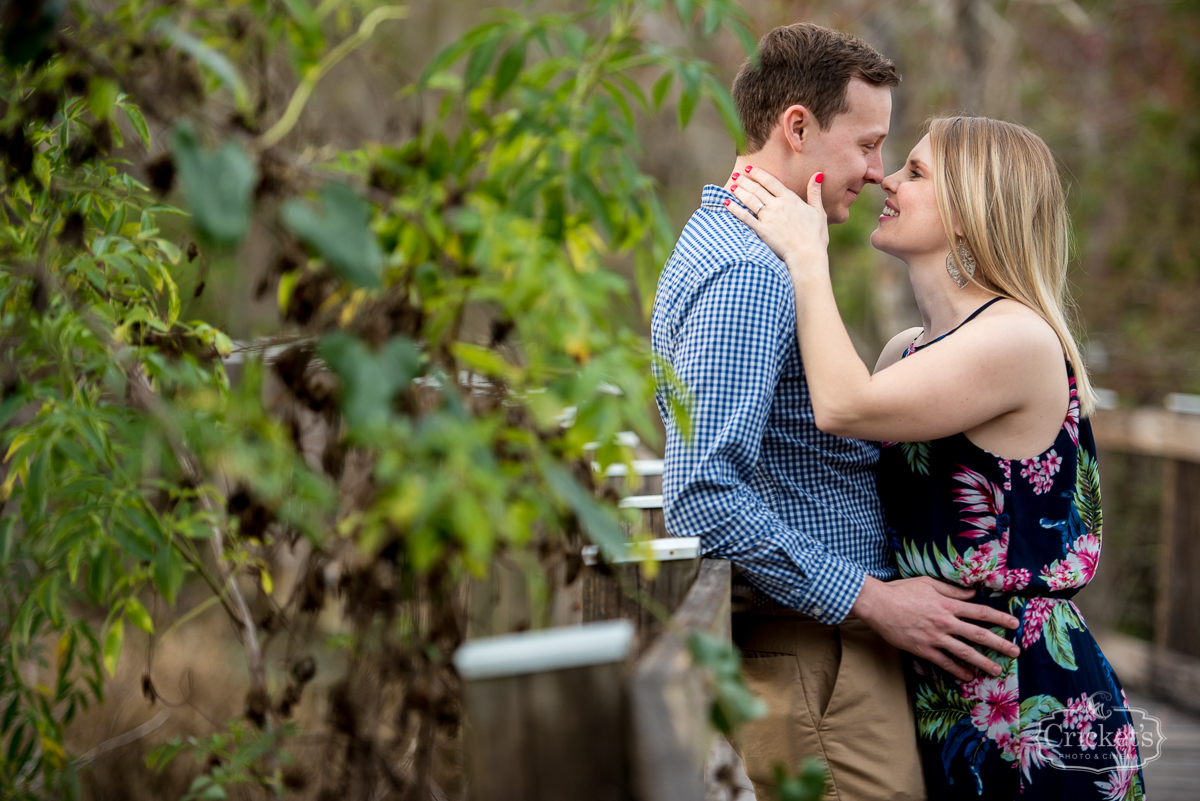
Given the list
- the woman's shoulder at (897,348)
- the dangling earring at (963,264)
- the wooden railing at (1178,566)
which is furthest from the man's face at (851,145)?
the wooden railing at (1178,566)

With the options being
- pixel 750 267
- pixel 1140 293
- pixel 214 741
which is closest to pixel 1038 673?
pixel 750 267

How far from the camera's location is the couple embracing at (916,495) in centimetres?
185

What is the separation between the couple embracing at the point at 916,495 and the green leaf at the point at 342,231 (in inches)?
38.7

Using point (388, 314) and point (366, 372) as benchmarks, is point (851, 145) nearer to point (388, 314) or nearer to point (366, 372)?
point (388, 314)

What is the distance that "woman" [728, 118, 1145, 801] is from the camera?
1.91 metres

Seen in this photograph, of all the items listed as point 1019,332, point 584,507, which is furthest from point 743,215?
point 584,507

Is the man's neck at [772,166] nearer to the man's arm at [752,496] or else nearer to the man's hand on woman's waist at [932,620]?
the man's arm at [752,496]

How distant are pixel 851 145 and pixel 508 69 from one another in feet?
4.18

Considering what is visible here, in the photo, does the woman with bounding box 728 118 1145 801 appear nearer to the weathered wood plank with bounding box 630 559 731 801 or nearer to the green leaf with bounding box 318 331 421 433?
the weathered wood plank with bounding box 630 559 731 801

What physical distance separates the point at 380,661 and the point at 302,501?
0.22m

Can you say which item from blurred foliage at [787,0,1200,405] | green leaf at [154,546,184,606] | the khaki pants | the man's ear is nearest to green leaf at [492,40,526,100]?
green leaf at [154,546,184,606]

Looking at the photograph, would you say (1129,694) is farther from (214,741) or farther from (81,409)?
(81,409)

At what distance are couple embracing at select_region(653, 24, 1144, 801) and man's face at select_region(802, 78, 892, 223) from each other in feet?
0.53

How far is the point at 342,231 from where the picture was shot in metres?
0.91
